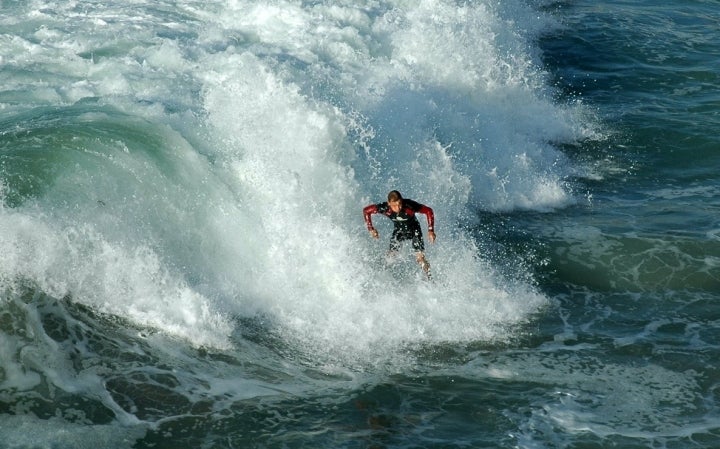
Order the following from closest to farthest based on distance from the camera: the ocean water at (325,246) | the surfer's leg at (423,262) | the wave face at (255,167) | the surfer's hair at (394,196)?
the ocean water at (325,246), the wave face at (255,167), the surfer's hair at (394,196), the surfer's leg at (423,262)

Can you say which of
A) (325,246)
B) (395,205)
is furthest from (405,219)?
(325,246)

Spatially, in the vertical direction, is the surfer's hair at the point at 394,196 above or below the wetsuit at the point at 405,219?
above

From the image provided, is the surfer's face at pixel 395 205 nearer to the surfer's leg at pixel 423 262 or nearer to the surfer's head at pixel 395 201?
the surfer's head at pixel 395 201

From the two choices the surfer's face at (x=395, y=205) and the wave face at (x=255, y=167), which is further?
the surfer's face at (x=395, y=205)

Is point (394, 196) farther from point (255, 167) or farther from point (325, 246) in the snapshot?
point (255, 167)

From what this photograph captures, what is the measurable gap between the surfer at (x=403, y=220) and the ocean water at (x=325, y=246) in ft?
0.99

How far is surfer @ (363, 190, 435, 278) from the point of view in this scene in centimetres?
1223

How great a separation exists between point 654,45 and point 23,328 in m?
19.7

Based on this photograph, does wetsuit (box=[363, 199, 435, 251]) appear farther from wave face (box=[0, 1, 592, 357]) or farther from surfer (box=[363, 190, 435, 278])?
wave face (box=[0, 1, 592, 357])

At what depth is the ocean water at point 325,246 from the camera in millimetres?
9516

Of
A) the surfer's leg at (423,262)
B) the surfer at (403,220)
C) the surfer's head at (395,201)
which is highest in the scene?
the surfer's head at (395,201)

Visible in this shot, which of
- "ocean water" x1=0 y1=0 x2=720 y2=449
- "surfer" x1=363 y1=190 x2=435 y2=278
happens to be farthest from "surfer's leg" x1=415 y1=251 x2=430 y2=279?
"ocean water" x1=0 y1=0 x2=720 y2=449

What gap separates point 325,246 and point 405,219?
1182 mm

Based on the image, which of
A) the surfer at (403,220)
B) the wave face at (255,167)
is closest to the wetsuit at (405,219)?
the surfer at (403,220)
